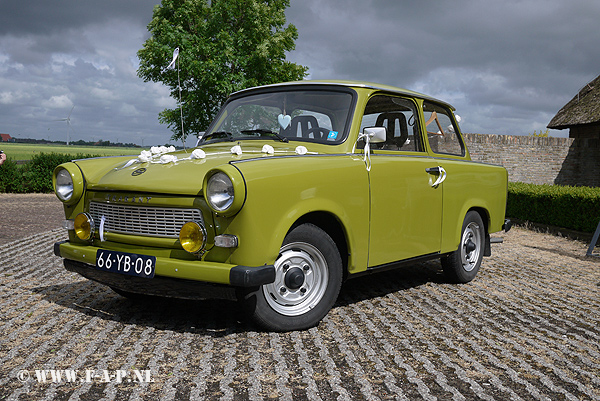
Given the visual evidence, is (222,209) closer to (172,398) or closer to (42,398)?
(172,398)

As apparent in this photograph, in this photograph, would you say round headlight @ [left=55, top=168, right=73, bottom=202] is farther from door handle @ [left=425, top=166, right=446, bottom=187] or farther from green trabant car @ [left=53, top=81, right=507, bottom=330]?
door handle @ [left=425, top=166, right=446, bottom=187]

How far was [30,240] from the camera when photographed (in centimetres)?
898

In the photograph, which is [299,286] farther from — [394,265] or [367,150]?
[367,150]

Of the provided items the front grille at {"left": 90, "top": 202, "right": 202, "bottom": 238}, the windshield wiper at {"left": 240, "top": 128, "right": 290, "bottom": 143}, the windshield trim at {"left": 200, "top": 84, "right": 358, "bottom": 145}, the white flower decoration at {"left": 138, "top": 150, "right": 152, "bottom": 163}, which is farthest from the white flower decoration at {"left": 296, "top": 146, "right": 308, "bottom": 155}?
the white flower decoration at {"left": 138, "top": 150, "right": 152, "bottom": 163}

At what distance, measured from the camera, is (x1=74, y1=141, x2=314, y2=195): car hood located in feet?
12.3

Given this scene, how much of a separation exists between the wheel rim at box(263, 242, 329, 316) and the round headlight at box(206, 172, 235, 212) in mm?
586

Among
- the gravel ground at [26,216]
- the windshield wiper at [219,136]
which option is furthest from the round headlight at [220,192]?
the gravel ground at [26,216]

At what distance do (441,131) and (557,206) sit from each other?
6.11 m

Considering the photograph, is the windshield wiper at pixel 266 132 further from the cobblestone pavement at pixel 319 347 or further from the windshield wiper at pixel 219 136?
the cobblestone pavement at pixel 319 347

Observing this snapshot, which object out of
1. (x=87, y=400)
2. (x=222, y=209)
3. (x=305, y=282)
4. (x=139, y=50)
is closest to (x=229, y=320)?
(x=305, y=282)

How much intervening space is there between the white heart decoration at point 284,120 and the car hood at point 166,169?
0.97 feet

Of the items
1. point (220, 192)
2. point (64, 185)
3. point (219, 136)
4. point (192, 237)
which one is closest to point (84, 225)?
point (64, 185)

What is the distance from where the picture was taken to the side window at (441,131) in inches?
223

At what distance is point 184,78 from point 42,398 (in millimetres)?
24994
